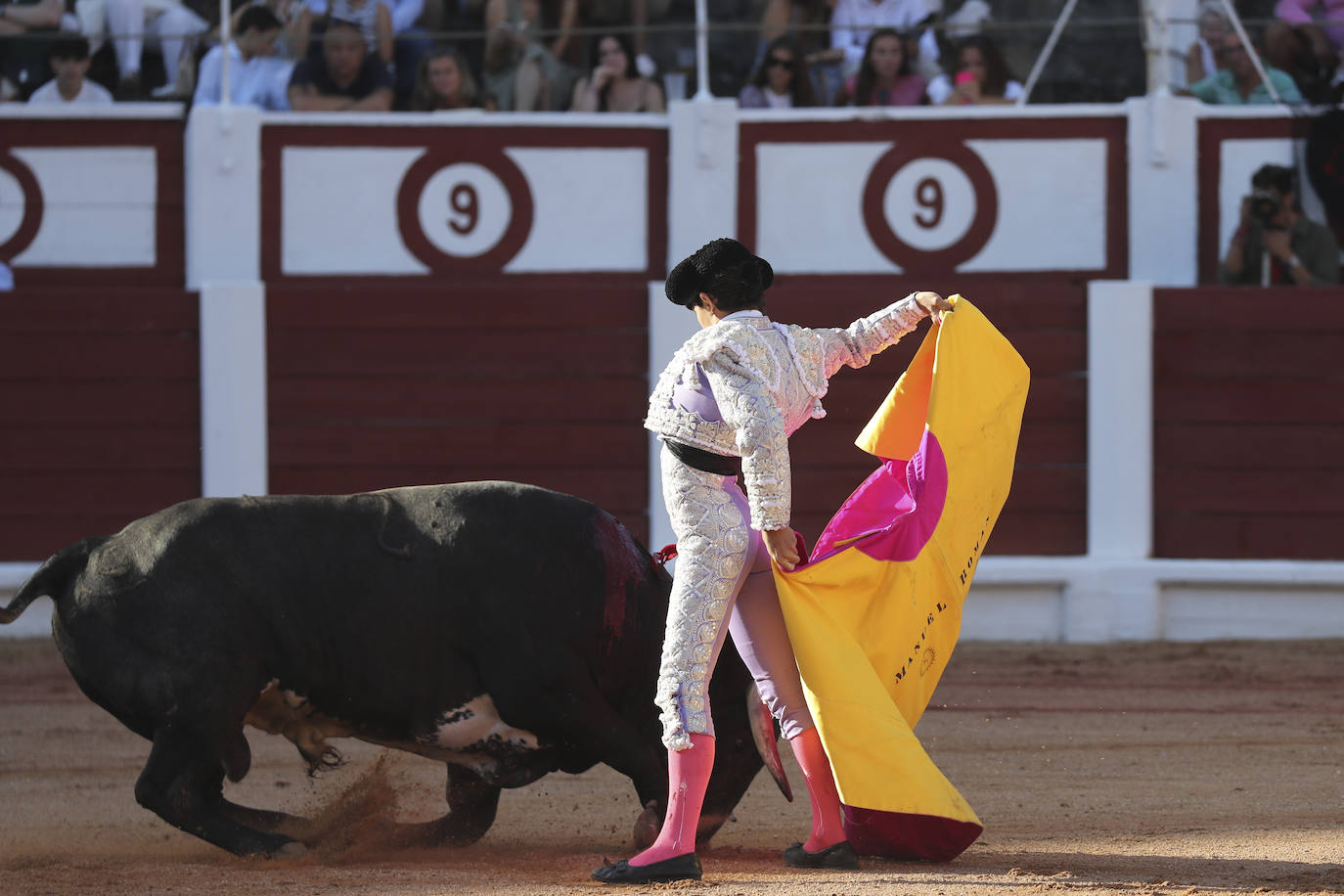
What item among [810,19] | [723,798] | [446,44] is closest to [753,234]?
[810,19]

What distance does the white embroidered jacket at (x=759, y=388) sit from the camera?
319 centimetres

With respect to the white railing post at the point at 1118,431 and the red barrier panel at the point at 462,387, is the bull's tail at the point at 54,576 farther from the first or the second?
the white railing post at the point at 1118,431

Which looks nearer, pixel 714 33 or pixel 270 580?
pixel 270 580

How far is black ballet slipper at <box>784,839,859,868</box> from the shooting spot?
3.41m

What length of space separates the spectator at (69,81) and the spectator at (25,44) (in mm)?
49

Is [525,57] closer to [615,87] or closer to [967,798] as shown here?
[615,87]

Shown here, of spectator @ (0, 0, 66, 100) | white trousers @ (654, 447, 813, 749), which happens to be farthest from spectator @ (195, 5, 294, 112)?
white trousers @ (654, 447, 813, 749)

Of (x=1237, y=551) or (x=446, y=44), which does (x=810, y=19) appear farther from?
(x=1237, y=551)

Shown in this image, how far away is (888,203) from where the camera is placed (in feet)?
25.6

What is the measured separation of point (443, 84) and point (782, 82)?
151 centimetres

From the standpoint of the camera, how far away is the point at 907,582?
3.58 metres

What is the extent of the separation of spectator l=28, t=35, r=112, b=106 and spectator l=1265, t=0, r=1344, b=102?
5.19 metres

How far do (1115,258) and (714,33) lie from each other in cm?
226

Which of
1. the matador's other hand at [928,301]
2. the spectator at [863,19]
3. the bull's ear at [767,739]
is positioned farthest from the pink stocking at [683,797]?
the spectator at [863,19]
